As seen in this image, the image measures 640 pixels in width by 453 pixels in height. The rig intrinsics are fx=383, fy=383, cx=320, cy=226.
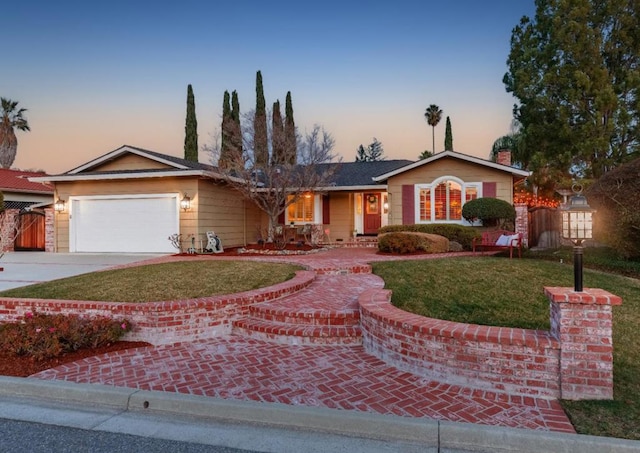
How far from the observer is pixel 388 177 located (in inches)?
610

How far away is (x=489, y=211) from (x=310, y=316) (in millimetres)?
10377

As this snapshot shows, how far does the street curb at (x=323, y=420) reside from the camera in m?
2.67

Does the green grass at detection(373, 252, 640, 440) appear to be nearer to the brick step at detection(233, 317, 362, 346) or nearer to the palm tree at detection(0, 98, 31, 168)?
the brick step at detection(233, 317, 362, 346)

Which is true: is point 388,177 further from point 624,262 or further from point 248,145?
point 624,262

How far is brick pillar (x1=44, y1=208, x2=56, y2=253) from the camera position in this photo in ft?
52.0

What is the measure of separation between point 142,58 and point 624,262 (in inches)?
658

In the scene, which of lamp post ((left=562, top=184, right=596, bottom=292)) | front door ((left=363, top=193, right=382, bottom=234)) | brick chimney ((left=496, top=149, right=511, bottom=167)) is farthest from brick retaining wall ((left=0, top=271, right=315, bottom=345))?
brick chimney ((left=496, top=149, right=511, bottom=167))

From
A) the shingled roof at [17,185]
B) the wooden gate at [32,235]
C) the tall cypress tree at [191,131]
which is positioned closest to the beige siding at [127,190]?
the wooden gate at [32,235]

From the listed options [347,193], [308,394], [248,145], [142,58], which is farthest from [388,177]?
[308,394]

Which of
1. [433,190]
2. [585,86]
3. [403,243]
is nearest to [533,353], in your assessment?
[403,243]

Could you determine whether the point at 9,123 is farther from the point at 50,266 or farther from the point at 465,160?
the point at 465,160

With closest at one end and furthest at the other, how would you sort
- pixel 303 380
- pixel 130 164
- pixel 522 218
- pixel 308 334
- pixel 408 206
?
pixel 303 380
pixel 308 334
pixel 522 218
pixel 408 206
pixel 130 164

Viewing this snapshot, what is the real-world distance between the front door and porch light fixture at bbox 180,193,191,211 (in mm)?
8117

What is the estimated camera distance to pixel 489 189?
47.2ft
